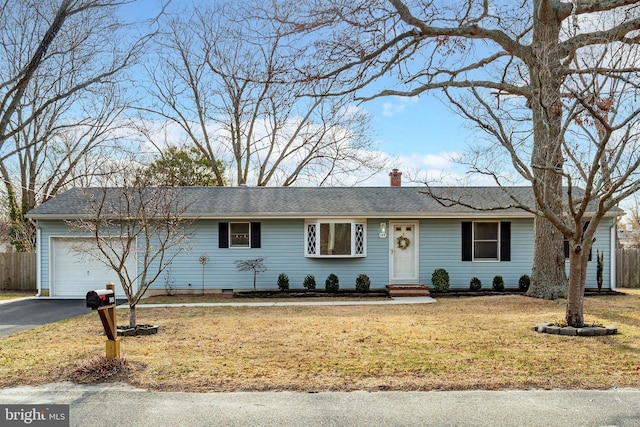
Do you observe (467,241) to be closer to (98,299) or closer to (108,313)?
(108,313)

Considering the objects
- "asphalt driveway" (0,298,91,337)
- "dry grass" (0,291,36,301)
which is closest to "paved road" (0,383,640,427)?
"asphalt driveway" (0,298,91,337)

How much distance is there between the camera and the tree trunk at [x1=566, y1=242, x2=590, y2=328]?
7.62m

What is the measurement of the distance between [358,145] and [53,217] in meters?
15.7

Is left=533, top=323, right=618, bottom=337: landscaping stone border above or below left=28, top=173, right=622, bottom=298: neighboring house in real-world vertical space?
below

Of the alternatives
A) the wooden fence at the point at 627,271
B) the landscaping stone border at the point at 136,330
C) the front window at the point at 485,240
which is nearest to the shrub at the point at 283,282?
the front window at the point at 485,240

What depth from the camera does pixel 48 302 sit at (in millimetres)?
13211

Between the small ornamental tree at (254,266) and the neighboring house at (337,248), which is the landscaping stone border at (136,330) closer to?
the small ornamental tree at (254,266)

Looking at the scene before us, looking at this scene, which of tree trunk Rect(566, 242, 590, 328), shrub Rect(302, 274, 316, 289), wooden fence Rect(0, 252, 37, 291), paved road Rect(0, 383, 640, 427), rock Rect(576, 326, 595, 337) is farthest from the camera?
wooden fence Rect(0, 252, 37, 291)

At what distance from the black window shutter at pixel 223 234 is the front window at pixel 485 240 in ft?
25.2

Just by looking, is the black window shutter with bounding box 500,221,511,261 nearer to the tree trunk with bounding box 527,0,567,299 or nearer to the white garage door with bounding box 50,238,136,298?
the tree trunk with bounding box 527,0,567,299

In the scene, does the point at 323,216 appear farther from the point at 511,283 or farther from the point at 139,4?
the point at 139,4

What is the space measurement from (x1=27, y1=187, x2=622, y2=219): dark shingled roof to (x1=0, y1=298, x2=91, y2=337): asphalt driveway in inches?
102

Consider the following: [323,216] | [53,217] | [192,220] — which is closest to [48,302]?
[53,217]

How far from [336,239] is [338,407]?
10.0 meters
